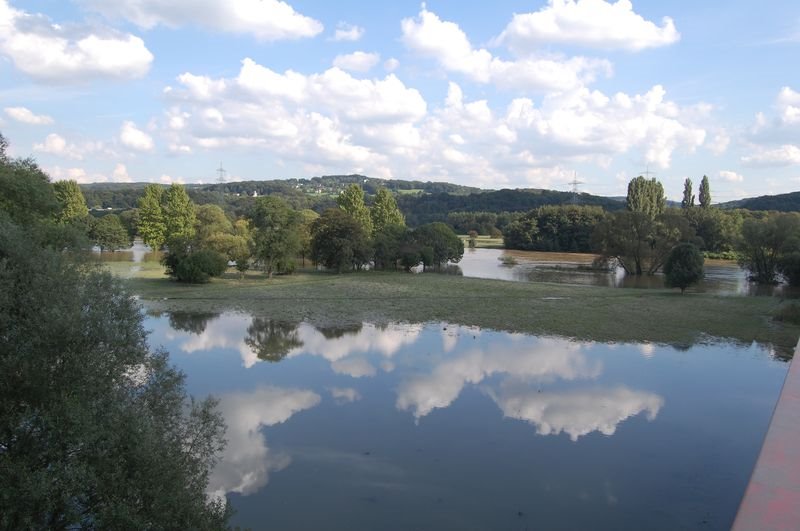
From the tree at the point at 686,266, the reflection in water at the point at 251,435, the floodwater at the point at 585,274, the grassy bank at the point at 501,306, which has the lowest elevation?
the reflection in water at the point at 251,435

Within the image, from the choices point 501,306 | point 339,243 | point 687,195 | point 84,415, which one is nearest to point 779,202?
point 687,195

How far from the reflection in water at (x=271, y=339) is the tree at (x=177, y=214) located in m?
40.4

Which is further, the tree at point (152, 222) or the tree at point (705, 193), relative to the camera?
the tree at point (705, 193)

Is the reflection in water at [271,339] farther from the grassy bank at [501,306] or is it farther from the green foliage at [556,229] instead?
the green foliage at [556,229]

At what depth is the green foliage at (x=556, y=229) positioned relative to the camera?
87.2m

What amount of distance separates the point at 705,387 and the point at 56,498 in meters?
17.2

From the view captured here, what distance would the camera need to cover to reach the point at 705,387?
687 inches

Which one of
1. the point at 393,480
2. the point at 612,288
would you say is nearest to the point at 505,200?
the point at 612,288

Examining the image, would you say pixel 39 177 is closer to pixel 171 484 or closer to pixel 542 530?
pixel 171 484

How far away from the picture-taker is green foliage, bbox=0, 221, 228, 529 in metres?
6.61

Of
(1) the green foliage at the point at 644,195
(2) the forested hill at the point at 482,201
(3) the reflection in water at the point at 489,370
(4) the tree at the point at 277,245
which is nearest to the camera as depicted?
(3) the reflection in water at the point at 489,370

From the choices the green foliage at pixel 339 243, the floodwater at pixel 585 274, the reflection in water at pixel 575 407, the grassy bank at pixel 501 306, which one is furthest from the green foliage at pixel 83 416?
the floodwater at pixel 585 274

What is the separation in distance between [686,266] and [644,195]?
52.7 m

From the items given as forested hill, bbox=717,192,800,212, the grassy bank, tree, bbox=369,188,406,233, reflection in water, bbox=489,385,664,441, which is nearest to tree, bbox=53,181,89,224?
the grassy bank
